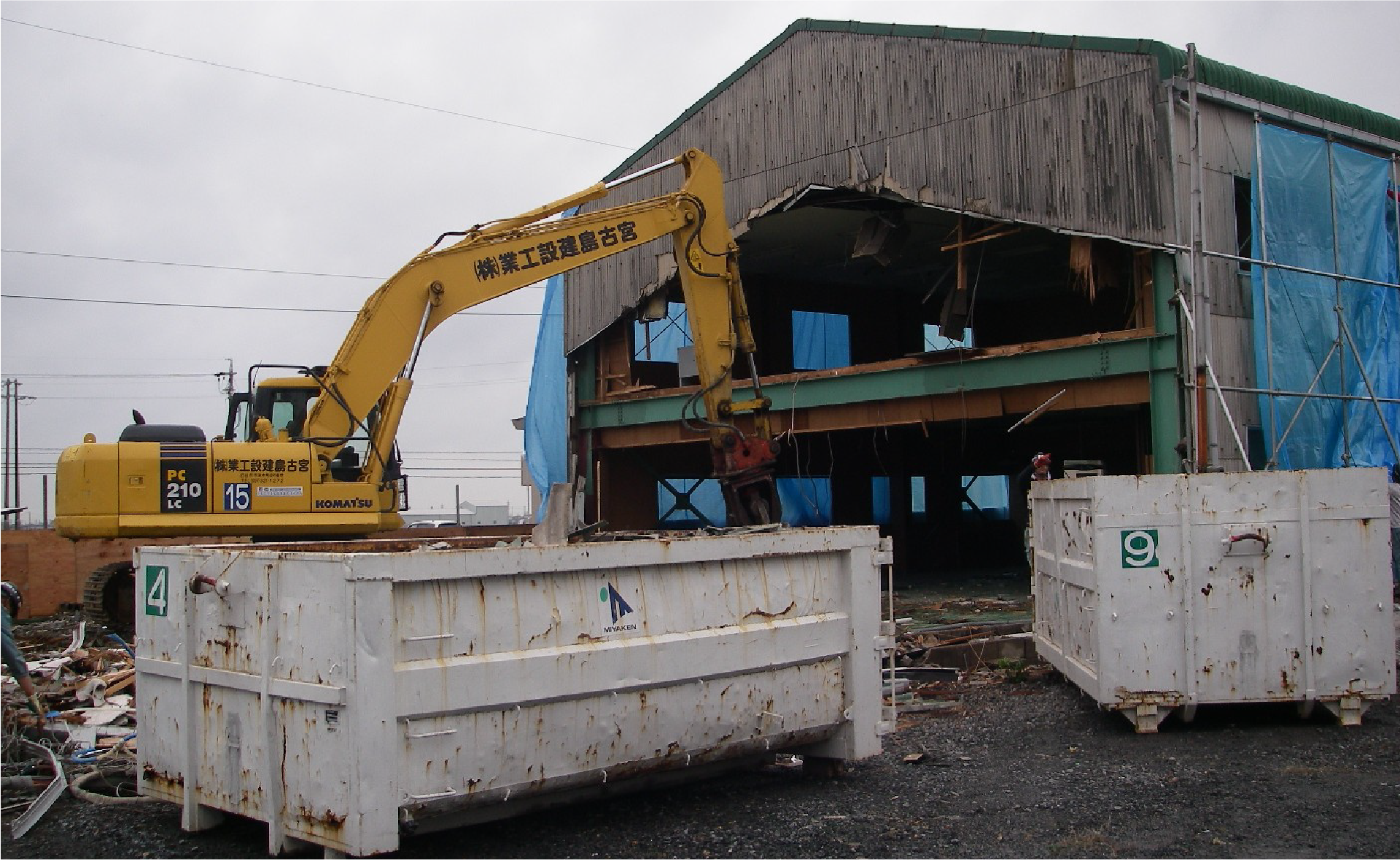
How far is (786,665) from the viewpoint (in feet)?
23.8

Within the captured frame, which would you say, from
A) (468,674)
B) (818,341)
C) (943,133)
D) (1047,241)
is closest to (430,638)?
(468,674)

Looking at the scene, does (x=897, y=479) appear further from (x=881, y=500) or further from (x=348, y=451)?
(x=348, y=451)

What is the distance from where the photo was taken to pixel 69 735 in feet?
30.2

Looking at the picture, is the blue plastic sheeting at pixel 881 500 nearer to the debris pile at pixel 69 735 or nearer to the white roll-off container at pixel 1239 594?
the debris pile at pixel 69 735

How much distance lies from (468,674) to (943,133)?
48.1 ft

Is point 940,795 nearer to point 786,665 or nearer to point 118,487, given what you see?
point 786,665

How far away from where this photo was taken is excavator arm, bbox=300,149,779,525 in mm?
13578

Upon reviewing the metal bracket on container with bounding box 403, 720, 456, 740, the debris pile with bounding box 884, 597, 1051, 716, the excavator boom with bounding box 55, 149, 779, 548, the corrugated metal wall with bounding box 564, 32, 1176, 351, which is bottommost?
the debris pile with bounding box 884, 597, 1051, 716

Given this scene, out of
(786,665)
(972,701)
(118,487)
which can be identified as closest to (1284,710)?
(972,701)

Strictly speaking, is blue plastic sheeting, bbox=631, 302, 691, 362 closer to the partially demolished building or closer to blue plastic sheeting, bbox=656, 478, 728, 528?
the partially demolished building

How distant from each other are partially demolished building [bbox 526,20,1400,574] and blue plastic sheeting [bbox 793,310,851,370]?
1.72 m

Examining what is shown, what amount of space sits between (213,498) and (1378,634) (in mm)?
11487

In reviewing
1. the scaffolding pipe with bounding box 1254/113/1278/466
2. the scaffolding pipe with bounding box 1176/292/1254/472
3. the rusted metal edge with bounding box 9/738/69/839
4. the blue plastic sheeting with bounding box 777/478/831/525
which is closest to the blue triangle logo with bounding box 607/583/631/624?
the rusted metal edge with bounding box 9/738/69/839

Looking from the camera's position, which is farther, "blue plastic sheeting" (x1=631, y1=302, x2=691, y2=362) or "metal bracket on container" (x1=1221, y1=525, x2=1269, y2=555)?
"blue plastic sheeting" (x1=631, y1=302, x2=691, y2=362)
